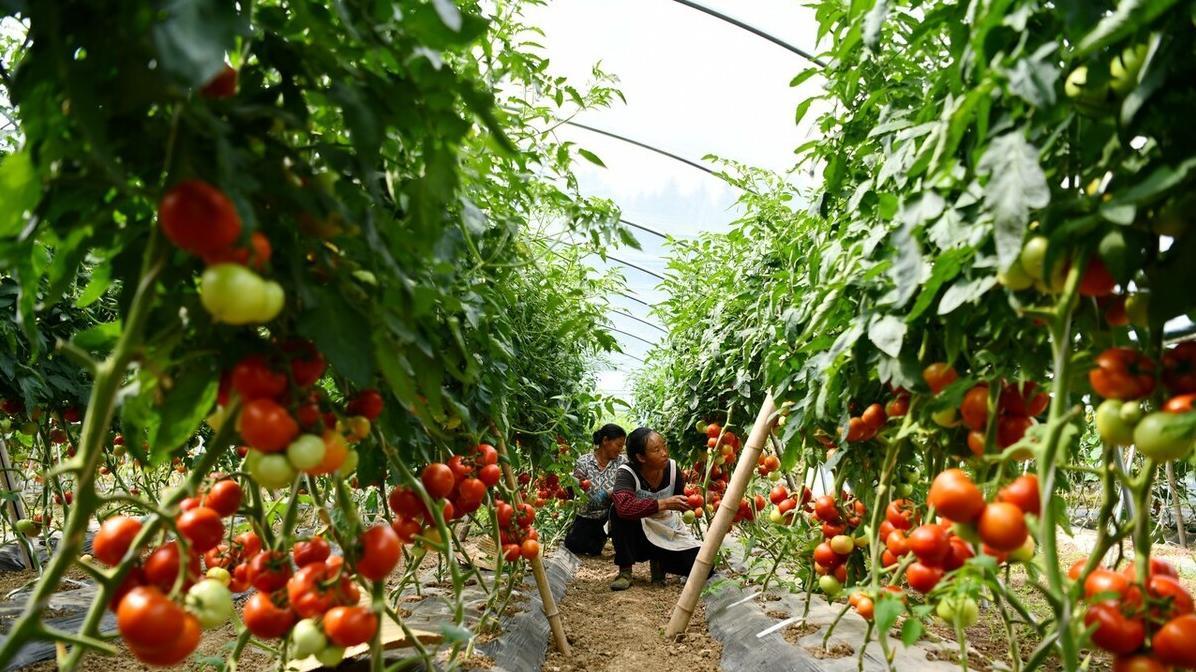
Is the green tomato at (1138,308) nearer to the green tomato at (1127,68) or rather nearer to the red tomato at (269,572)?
the green tomato at (1127,68)

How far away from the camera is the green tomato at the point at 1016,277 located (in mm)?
771

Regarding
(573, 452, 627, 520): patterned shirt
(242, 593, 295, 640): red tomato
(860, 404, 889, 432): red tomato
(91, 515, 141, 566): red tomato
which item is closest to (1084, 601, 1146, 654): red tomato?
(860, 404, 889, 432): red tomato

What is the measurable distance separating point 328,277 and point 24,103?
0.28 metres

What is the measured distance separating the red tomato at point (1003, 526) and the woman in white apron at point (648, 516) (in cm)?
376

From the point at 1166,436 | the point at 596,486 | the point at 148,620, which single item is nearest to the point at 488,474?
the point at 148,620

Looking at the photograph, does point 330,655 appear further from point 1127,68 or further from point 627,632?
point 627,632

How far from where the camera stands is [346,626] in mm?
802

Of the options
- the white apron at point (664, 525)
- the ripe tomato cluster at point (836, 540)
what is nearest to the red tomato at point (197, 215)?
the ripe tomato cluster at point (836, 540)

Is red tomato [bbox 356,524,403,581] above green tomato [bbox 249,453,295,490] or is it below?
below

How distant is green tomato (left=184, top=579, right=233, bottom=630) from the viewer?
70 cm

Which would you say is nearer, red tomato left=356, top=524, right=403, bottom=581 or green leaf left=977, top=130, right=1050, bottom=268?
green leaf left=977, top=130, right=1050, bottom=268

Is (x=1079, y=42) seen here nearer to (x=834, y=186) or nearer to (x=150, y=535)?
(x=834, y=186)

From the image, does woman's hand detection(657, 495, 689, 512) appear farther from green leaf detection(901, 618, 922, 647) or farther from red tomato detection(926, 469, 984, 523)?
red tomato detection(926, 469, 984, 523)

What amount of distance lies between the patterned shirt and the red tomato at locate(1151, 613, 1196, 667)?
180 inches
